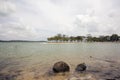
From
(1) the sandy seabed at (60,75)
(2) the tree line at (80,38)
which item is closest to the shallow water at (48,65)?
(1) the sandy seabed at (60,75)

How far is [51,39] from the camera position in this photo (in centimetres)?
19225

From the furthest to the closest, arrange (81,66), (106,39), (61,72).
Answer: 1. (106,39)
2. (81,66)
3. (61,72)

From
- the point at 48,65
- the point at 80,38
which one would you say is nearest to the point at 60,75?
the point at 48,65

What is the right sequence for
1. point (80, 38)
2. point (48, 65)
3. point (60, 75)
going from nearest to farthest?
point (60, 75) → point (48, 65) → point (80, 38)

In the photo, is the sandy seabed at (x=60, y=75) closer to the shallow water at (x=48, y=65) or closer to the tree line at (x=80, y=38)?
the shallow water at (x=48, y=65)

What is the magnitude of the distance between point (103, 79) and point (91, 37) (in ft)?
607

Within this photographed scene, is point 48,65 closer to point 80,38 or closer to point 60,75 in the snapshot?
point 60,75

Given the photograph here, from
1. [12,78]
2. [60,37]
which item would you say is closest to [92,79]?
[12,78]

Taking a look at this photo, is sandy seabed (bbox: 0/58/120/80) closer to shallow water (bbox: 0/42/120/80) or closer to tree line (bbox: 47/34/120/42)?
shallow water (bbox: 0/42/120/80)

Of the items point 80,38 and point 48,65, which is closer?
point 48,65

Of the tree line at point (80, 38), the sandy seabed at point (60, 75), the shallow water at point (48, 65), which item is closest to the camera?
the sandy seabed at point (60, 75)

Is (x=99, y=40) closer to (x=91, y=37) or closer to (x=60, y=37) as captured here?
(x=91, y=37)

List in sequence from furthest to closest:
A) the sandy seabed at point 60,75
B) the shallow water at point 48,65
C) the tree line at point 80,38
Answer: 1. the tree line at point 80,38
2. the shallow water at point 48,65
3. the sandy seabed at point 60,75

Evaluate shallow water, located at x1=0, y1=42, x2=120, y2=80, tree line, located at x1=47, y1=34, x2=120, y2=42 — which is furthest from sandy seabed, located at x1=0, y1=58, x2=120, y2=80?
tree line, located at x1=47, y1=34, x2=120, y2=42
